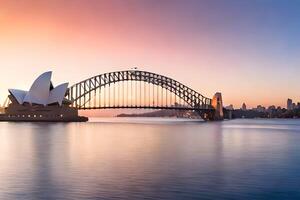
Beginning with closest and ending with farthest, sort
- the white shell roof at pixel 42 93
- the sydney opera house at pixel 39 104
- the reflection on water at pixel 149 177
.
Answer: the reflection on water at pixel 149 177
the white shell roof at pixel 42 93
the sydney opera house at pixel 39 104

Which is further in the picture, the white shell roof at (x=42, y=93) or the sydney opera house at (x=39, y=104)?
the sydney opera house at (x=39, y=104)

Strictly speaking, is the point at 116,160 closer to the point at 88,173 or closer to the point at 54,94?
the point at 88,173

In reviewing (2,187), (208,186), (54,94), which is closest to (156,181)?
(208,186)

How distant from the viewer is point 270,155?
37.3m

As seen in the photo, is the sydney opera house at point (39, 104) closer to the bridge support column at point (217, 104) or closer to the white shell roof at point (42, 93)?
the white shell roof at point (42, 93)

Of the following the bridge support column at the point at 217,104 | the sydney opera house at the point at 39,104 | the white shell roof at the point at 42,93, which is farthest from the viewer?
the bridge support column at the point at 217,104

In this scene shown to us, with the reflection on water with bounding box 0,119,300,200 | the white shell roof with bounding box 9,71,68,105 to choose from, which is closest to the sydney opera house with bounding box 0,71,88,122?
the white shell roof with bounding box 9,71,68,105

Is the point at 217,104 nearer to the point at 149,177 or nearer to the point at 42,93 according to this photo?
the point at 42,93

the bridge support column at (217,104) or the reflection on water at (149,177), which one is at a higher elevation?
the bridge support column at (217,104)

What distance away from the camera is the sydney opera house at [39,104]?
5635 inches

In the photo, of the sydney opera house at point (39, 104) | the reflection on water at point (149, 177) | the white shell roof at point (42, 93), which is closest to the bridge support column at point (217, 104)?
the sydney opera house at point (39, 104)

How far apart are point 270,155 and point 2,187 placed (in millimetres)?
24027

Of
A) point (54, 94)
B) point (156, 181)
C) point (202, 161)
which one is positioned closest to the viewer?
point (156, 181)

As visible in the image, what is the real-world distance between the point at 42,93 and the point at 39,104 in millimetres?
4634
